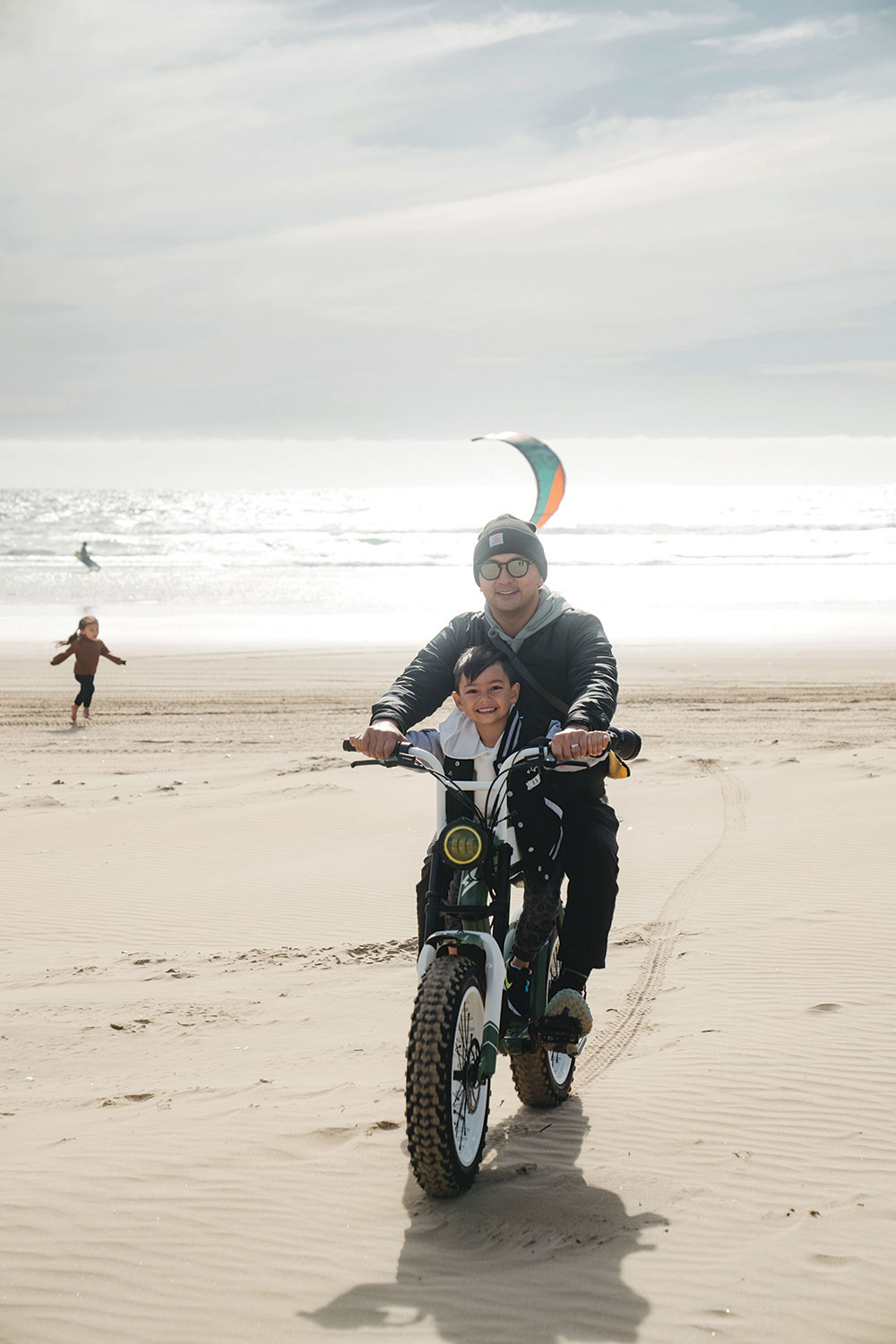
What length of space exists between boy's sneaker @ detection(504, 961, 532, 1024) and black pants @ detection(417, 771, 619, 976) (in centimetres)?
24

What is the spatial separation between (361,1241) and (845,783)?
8.89 m

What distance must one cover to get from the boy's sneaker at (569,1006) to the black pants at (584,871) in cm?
5

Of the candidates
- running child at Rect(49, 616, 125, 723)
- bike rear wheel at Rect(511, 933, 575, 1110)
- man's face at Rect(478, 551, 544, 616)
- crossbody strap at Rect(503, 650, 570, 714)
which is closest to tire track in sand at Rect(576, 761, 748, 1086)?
bike rear wheel at Rect(511, 933, 575, 1110)

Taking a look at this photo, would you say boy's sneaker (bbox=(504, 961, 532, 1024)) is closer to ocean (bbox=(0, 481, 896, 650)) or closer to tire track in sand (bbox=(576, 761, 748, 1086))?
tire track in sand (bbox=(576, 761, 748, 1086))

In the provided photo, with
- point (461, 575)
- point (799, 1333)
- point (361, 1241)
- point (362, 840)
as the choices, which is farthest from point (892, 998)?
point (461, 575)

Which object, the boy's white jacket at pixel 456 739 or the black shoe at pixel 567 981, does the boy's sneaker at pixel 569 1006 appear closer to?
the black shoe at pixel 567 981

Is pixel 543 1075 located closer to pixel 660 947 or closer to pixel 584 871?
pixel 584 871

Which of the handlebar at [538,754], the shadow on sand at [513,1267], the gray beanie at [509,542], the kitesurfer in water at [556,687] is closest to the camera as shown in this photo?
the shadow on sand at [513,1267]

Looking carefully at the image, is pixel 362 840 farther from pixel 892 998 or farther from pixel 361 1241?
pixel 361 1241

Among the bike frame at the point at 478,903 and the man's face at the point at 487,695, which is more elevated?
the man's face at the point at 487,695

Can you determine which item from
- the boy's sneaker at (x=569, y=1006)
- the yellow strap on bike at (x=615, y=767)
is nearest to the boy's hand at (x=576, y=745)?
the yellow strap on bike at (x=615, y=767)

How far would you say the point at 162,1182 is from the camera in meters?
3.79

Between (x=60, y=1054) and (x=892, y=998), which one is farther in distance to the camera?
(x=892, y=998)

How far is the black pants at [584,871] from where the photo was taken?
4098 mm
